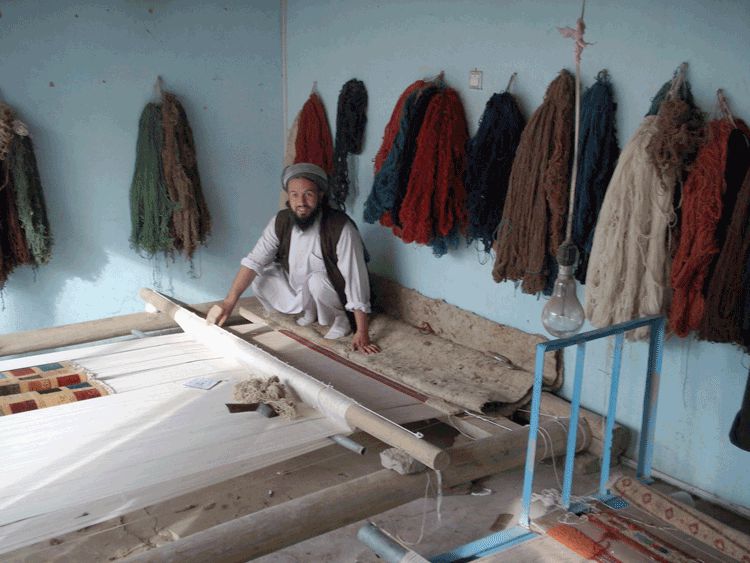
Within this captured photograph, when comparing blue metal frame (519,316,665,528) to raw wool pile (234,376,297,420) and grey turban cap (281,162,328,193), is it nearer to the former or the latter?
raw wool pile (234,376,297,420)

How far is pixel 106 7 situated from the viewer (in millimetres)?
4641

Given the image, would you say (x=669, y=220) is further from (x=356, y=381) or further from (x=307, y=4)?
(x=307, y=4)

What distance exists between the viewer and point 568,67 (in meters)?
3.24

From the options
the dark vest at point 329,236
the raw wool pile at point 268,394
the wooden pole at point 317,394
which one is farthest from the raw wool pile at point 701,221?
the dark vest at point 329,236

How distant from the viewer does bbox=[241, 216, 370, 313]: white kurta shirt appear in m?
4.09

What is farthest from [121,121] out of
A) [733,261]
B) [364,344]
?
[733,261]

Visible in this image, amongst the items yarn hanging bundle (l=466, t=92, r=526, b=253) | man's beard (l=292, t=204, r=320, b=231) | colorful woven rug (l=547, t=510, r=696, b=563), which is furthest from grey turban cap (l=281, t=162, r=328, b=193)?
colorful woven rug (l=547, t=510, r=696, b=563)

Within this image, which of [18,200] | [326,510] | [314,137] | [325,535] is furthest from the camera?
[314,137]

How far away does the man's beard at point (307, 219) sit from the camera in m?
4.14

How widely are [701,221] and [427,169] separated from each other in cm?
148

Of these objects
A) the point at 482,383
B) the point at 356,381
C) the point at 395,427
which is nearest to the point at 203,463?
the point at 395,427

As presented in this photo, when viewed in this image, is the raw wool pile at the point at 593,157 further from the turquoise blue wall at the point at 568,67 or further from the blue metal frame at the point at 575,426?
the blue metal frame at the point at 575,426

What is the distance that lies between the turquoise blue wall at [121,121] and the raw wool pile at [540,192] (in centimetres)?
264

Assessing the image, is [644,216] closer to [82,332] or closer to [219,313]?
[219,313]
